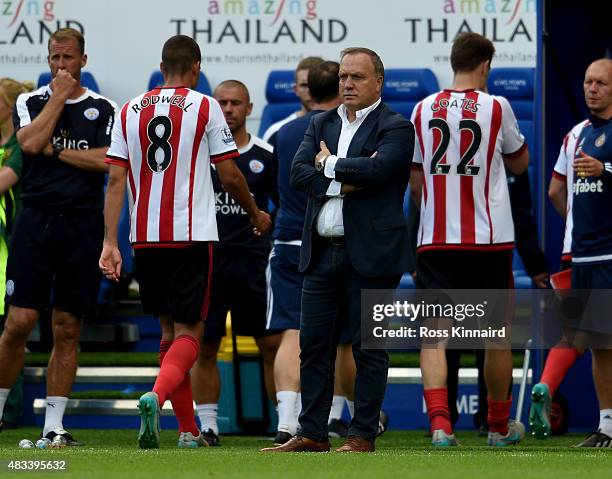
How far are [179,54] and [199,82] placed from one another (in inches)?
152

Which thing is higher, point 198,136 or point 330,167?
point 198,136

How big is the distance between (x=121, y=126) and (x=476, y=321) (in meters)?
2.06

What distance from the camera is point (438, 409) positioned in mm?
7219

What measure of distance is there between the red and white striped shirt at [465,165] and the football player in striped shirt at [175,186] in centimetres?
110

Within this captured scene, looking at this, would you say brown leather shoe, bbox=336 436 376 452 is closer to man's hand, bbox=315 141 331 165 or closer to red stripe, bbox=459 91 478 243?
man's hand, bbox=315 141 331 165

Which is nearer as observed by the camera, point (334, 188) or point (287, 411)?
point (334, 188)

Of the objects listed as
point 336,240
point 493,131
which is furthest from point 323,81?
point 336,240

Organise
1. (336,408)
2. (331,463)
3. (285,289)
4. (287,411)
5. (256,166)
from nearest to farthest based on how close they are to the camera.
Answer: (331,463) → (287,411) → (285,289) → (256,166) → (336,408)

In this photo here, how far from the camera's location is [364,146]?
6.28m

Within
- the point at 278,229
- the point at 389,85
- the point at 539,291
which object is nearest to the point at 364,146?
the point at 278,229

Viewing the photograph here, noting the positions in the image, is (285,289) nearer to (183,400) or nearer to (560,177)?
(183,400)

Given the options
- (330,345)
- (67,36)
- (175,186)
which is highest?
(67,36)

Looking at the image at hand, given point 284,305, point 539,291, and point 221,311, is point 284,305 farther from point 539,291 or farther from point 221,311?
point 539,291

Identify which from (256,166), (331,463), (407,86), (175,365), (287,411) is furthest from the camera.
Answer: (407,86)
